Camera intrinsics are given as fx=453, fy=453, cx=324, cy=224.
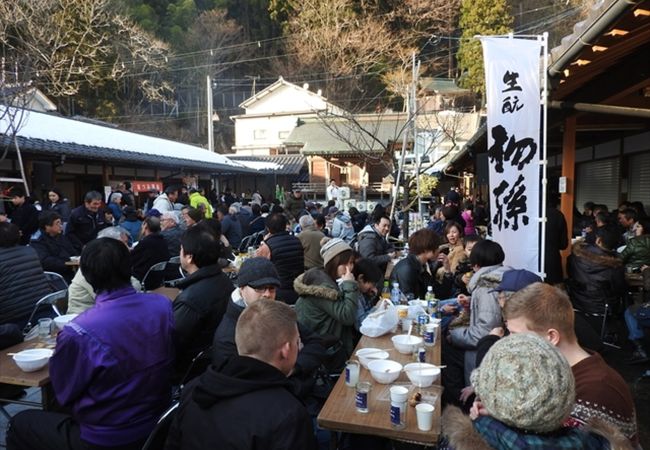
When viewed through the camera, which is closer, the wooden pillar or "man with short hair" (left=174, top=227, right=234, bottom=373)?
"man with short hair" (left=174, top=227, right=234, bottom=373)

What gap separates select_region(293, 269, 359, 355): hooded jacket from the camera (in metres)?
3.20

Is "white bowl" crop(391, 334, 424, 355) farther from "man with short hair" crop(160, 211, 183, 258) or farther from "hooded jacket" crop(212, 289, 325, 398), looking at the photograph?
"man with short hair" crop(160, 211, 183, 258)

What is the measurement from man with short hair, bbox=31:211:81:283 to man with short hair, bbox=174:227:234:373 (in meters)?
3.37

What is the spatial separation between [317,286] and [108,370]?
1469mm

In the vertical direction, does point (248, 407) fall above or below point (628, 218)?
below

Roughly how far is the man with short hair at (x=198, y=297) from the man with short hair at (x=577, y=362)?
1879 mm

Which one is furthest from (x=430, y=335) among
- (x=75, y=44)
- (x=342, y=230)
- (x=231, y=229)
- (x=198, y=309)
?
(x=75, y=44)

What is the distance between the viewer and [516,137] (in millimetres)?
4723

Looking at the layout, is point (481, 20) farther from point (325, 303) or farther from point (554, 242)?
point (325, 303)

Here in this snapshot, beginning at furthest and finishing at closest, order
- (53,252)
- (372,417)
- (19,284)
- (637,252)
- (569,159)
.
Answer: (569,159), (53,252), (637,252), (19,284), (372,417)

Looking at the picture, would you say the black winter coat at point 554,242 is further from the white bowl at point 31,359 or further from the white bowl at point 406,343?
the white bowl at point 31,359

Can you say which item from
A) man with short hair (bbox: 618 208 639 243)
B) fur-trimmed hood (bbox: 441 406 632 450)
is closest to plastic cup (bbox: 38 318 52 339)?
fur-trimmed hood (bbox: 441 406 632 450)

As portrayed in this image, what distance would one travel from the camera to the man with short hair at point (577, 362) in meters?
1.70

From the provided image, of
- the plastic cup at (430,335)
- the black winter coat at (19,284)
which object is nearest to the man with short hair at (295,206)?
the black winter coat at (19,284)
